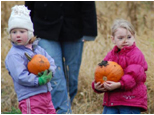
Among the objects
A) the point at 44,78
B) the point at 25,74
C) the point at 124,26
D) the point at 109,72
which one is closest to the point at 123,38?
the point at 124,26

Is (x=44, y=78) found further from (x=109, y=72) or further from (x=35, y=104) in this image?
(x=109, y=72)

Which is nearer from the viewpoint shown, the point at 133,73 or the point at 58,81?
the point at 133,73

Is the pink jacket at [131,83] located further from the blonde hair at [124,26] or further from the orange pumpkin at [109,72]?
the blonde hair at [124,26]

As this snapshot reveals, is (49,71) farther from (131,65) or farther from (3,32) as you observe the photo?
(3,32)

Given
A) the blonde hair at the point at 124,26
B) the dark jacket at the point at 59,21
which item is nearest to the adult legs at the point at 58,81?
the dark jacket at the point at 59,21

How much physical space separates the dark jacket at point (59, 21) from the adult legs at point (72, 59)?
0.37 feet

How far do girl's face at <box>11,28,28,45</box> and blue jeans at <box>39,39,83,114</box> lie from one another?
A: 78 cm

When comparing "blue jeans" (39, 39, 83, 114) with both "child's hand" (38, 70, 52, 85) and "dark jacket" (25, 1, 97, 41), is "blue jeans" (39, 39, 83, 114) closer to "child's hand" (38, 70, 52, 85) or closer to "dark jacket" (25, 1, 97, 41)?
"dark jacket" (25, 1, 97, 41)

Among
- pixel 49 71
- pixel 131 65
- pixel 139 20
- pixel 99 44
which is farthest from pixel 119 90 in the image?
pixel 139 20

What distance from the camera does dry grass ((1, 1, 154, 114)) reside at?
20.0ft

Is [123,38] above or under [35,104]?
above

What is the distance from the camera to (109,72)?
13.6 ft

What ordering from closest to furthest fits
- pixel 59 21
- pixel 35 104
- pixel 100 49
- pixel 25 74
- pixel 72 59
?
pixel 25 74
pixel 35 104
pixel 59 21
pixel 72 59
pixel 100 49

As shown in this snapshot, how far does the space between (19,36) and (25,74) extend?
0.46 meters
